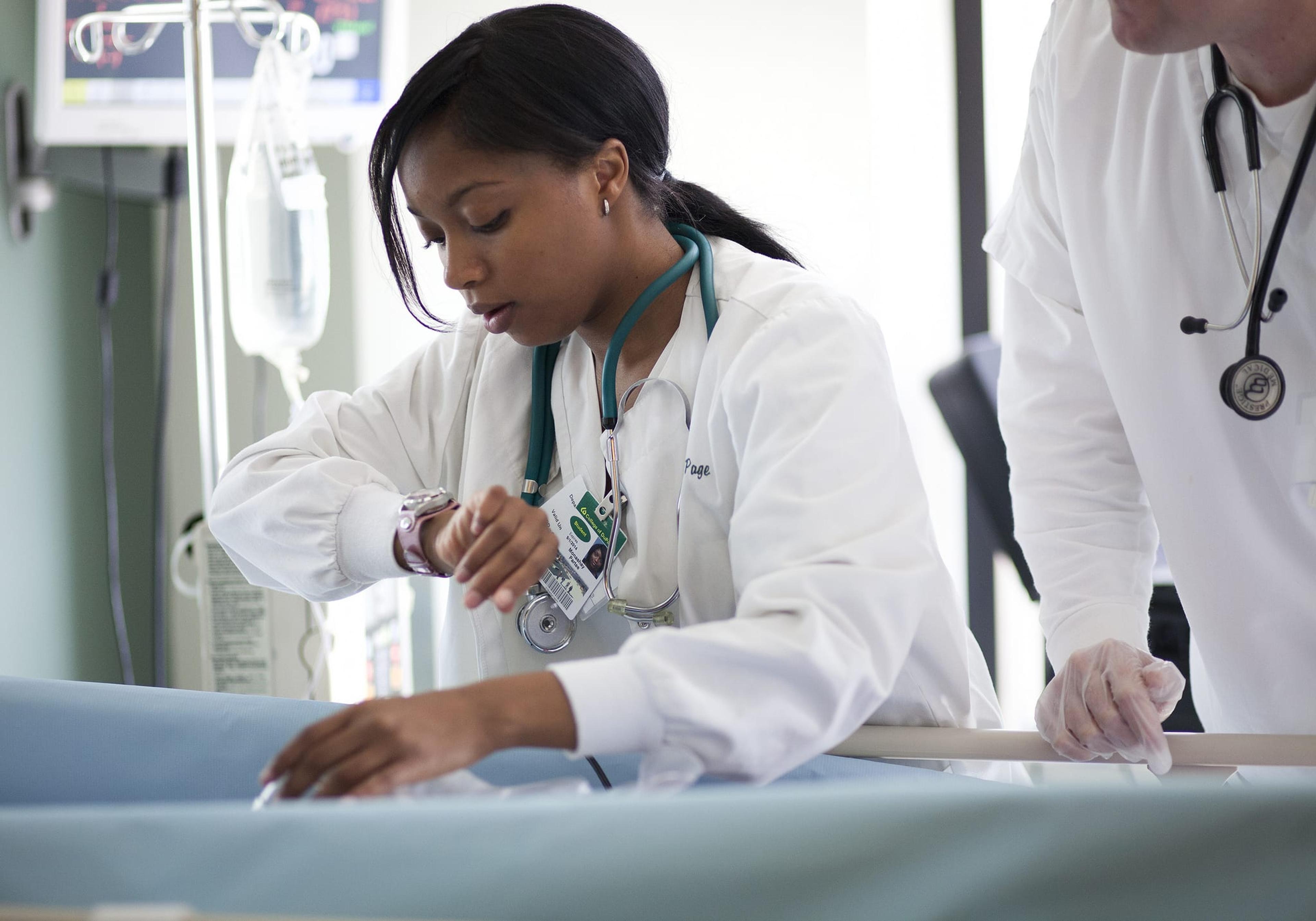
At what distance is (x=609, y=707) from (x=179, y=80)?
2.32 metres

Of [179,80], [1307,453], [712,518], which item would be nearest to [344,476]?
[712,518]

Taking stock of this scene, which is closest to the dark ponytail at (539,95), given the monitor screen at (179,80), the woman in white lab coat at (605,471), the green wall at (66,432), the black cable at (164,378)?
the woman in white lab coat at (605,471)

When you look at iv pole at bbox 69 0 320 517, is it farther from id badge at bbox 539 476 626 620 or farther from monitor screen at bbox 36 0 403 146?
id badge at bbox 539 476 626 620

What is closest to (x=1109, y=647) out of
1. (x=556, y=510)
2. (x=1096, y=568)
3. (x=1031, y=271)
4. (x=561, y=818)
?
(x=1096, y=568)

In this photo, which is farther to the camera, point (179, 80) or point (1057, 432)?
point (179, 80)

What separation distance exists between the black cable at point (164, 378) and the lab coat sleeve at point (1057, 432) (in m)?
2.21

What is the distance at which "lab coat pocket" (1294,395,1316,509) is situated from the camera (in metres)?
1.09

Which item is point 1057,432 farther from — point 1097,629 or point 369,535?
point 369,535

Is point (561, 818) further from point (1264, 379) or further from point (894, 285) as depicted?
point (894, 285)

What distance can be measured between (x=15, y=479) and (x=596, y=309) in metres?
1.87

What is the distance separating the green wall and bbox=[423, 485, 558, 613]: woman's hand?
191cm

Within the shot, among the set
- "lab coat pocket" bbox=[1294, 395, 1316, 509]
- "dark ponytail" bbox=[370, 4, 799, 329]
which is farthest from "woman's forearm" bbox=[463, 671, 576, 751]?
"lab coat pocket" bbox=[1294, 395, 1316, 509]

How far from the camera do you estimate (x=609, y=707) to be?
84 centimetres

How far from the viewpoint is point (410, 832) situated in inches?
24.9
